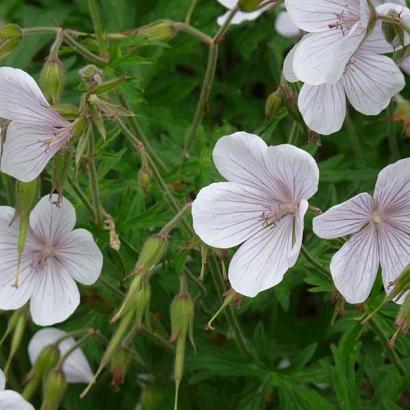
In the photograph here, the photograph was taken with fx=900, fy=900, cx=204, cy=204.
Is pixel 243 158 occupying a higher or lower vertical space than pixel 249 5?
lower

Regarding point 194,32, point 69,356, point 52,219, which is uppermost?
point 194,32

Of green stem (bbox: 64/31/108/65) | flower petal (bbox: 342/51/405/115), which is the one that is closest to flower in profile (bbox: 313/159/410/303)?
flower petal (bbox: 342/51/405/115)

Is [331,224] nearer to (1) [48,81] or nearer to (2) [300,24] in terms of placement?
(2) [300,24]

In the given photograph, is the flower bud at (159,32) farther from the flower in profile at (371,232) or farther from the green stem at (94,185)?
the flower in profile at (371,232)

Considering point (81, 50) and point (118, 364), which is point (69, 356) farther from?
point (81, 50)

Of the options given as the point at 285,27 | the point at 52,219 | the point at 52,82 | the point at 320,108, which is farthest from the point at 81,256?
the point at 285,27

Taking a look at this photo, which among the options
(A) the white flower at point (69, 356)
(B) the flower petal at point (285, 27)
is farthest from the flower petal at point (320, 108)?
(B) the flower petal at point (285, 27)

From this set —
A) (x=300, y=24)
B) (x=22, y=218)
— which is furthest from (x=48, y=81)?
(x=300, y=24)

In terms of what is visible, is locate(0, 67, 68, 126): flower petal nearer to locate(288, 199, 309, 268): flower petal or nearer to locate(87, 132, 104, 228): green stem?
locate(87, 132, 104, 228): green stem

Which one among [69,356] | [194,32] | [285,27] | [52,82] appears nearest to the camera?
[52,82]
